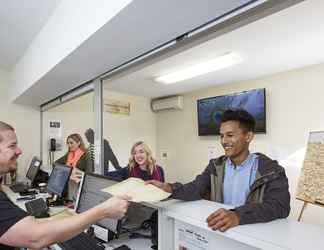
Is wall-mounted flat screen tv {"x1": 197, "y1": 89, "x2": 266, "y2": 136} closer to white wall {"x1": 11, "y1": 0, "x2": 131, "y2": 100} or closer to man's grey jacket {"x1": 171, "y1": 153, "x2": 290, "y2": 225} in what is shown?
man's grey jacket {"x1": 171, "y1": 153, "x2": 290, "y2": 225}

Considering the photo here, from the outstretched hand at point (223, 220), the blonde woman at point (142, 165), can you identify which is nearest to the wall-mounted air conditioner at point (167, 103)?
the blonde woman at point (142, 165)

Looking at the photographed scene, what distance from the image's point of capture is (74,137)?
3.52m

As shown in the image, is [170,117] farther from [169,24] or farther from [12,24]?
[169,24]

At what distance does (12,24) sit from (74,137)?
160 centimetres

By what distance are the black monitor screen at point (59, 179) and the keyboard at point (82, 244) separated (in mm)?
914

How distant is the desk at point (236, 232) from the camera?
2.25 ft

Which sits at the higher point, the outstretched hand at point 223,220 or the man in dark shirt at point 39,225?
the outstretched hand at point 223,220

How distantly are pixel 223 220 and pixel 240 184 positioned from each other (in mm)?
659

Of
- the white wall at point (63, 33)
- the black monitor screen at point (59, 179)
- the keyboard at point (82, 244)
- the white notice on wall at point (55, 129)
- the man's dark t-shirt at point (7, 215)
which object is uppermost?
the white wall at point (63, 33)

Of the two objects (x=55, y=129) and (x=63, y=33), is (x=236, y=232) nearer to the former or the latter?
(x=63, y=33)

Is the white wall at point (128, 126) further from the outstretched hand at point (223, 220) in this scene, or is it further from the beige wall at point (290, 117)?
the outstretched hand at point (223, 220)

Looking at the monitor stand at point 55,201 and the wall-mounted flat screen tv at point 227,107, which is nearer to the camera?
the monitor stand at point 55,201

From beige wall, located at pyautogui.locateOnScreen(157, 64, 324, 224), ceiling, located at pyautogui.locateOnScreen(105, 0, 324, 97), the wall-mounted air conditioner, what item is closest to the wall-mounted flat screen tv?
beige wall, located at pyautogui.locateOnScreen(157, 64, 324, 224)

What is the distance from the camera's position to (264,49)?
2697 millimetres
